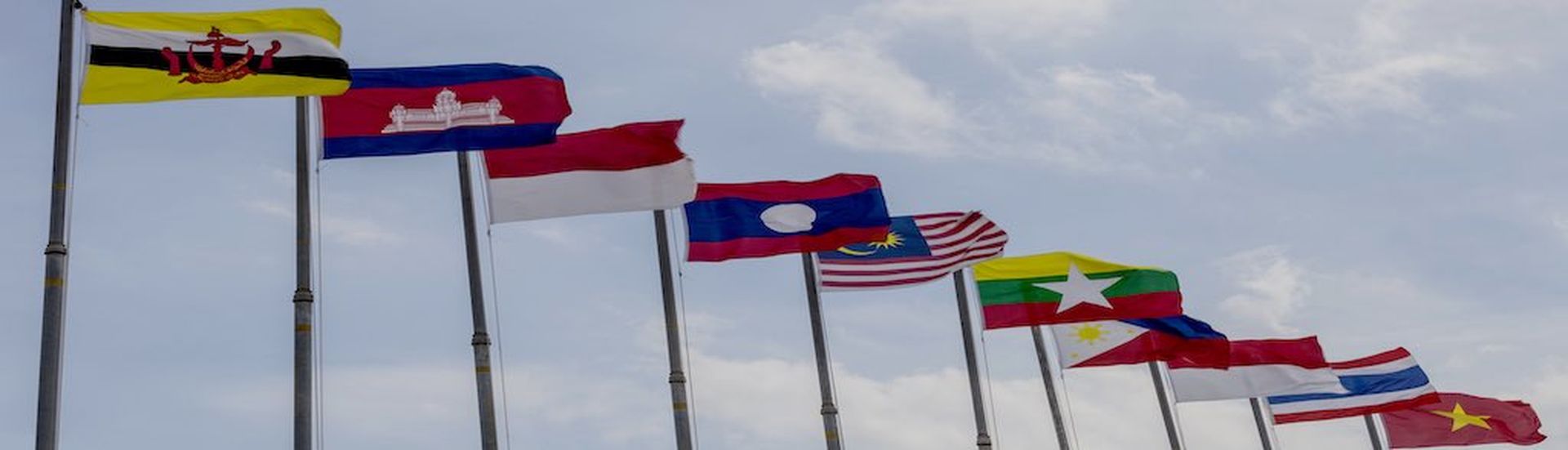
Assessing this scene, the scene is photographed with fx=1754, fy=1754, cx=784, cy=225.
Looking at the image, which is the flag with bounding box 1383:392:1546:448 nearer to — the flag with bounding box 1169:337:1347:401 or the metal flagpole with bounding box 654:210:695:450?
the flag with bounding box 1169:337:1347:401

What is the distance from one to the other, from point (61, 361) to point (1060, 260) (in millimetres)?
26006

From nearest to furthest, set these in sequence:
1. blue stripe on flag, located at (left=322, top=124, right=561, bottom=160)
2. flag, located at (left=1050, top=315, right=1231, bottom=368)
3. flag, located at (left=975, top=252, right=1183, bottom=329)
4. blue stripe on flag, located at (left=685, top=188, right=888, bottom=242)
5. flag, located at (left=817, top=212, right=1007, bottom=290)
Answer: blue stripe on flag, located at (left=322, top=124, right=561, bottom=160)
blue stripe on flag, located at (left=685, top=188, right=888, bottom=242)
flag, located at (left=817, top=212, right=1007, bottom=290)
flag, located at (left=975, top=252, right=1183, bottom=329)
flag, located at (left=1050, top=315, right=1231, bottom=368)

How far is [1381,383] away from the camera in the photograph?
49.5 meters

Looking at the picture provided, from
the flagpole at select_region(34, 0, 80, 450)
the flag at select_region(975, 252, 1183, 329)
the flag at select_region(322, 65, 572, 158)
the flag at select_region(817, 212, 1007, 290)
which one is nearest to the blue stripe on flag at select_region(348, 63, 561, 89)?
the flag at select_region(322, 65, 572, 158)

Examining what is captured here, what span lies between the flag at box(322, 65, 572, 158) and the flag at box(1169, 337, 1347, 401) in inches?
970

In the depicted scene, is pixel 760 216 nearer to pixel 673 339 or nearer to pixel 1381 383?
pixel 673 339

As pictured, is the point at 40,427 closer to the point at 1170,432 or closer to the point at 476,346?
the point at 476,346

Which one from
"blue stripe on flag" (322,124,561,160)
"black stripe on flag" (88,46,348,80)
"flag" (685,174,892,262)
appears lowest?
"black stripe on flag" (88,46,348,80)

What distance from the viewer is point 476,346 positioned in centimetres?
2531

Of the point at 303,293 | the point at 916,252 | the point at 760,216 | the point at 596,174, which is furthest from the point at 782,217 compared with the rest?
the point at 303,293

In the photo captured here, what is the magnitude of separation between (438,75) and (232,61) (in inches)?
176

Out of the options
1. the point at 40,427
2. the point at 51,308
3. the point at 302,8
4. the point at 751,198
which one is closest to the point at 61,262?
the point at 51,308

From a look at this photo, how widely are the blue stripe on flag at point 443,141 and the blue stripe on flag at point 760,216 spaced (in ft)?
19.7

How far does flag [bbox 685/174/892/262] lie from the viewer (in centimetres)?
3206
